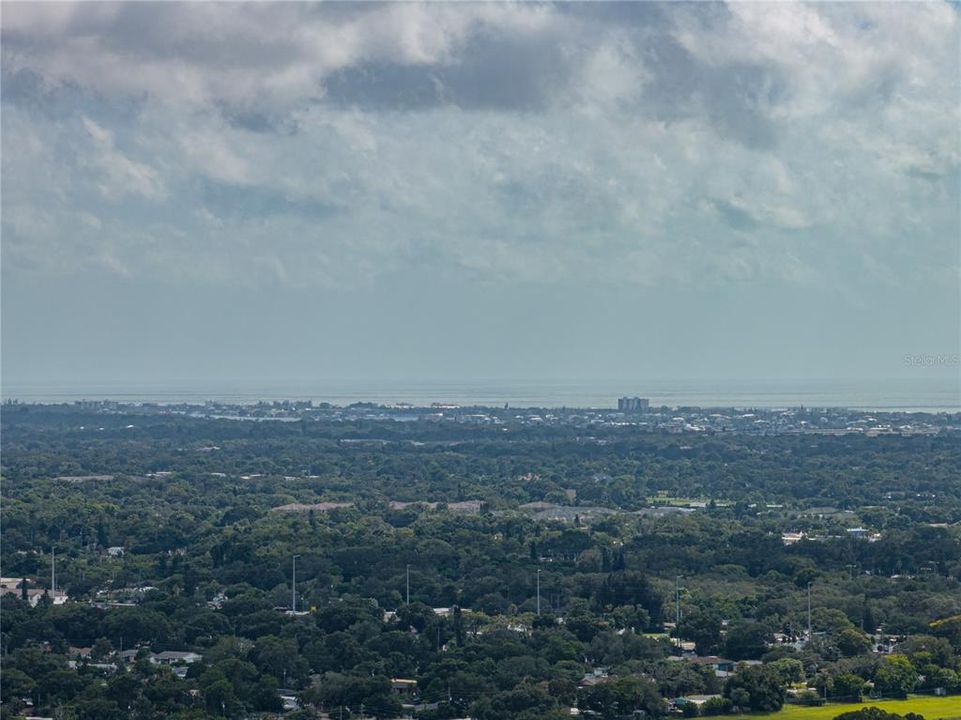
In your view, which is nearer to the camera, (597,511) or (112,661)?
(112,661)

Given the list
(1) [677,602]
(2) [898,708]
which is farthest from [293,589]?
(2) [898,708]

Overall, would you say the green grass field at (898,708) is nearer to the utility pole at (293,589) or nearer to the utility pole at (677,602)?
the utility pole at (677,602)

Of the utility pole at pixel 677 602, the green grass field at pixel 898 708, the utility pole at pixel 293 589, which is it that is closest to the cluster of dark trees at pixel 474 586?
the utility pole at pixel 677 602

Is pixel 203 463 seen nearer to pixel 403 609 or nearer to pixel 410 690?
pixel 403 609

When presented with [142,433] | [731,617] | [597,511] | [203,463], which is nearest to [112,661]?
[731,617]

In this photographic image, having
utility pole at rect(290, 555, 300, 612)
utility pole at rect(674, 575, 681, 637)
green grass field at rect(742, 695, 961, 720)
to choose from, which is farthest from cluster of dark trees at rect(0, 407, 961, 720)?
green grass field at rect(742, 695, 961, 720)

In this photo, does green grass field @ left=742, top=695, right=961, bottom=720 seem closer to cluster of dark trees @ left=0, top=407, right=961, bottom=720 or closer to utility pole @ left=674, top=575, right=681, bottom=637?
cluster of dark trees @ left=0, top=407, right=961, bottom=720

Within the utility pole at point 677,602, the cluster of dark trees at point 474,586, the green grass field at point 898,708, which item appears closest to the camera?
the green grass field at point 898,708
